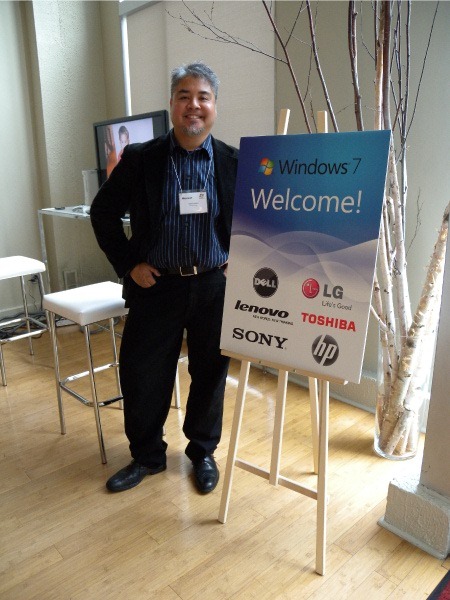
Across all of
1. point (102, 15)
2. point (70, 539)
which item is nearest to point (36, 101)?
point (102, 15)

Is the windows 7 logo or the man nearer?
the windows 7 logo

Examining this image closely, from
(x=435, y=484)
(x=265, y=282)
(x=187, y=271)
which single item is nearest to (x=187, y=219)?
(x=187, y=271)

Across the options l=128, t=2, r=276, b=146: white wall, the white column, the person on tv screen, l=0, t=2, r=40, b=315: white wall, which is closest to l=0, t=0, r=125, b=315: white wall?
l=0, t=2, r=40, b=315: white wall

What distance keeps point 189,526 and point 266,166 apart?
1.29m

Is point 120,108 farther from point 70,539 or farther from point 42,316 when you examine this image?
point 70,539

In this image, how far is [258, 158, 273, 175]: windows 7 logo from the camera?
1.55m

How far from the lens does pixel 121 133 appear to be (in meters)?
3.39

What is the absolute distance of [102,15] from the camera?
402cm

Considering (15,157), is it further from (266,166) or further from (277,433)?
(277,433)

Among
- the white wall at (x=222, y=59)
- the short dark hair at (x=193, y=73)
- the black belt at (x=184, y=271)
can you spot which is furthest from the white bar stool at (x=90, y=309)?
the white wall at (x=222, y=59)

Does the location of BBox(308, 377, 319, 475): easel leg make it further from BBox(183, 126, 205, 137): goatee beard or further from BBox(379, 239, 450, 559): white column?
BBox(183, 126, 205, 137): goatee beard

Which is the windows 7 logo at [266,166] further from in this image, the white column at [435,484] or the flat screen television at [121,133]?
the flat screen television at [121,133]

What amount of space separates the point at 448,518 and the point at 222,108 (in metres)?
2.56

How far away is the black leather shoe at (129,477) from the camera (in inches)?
80.0
